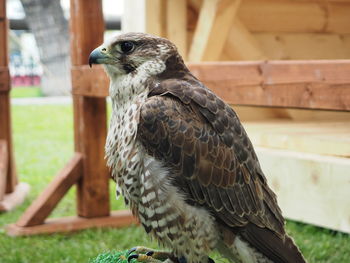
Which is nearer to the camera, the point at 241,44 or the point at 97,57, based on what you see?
the point at 97,57

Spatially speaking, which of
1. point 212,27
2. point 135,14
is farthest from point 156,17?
point 212,27

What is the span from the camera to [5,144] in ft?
15.8

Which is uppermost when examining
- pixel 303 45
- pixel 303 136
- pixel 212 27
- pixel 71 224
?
pixel 212 27

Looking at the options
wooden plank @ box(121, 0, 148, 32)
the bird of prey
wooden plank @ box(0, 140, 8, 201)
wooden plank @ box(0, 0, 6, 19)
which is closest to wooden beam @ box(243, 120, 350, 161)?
wooden plank @ box(121, 0, 148, 32)

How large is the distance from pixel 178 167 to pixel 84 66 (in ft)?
6.48

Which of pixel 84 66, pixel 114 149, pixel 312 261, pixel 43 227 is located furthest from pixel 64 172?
pixel 114 149

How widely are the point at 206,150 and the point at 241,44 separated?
314 centimetres

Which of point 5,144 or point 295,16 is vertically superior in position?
point 295,16

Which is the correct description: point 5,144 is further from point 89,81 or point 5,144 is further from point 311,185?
point 311,185

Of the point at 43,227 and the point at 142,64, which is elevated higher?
the point at 142,64

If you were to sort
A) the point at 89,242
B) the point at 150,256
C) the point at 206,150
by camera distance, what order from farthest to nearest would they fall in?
the point at 89,242 < the point at 150,256 < the point at 206,150

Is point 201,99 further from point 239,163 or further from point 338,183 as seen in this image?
point 338,183

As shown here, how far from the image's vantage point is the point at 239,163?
2189 mm

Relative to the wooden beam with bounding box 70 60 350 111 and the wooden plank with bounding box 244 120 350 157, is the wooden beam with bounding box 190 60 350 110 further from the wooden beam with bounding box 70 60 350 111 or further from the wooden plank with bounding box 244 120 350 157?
the wooden plank with bounding box 244 120 350 157
